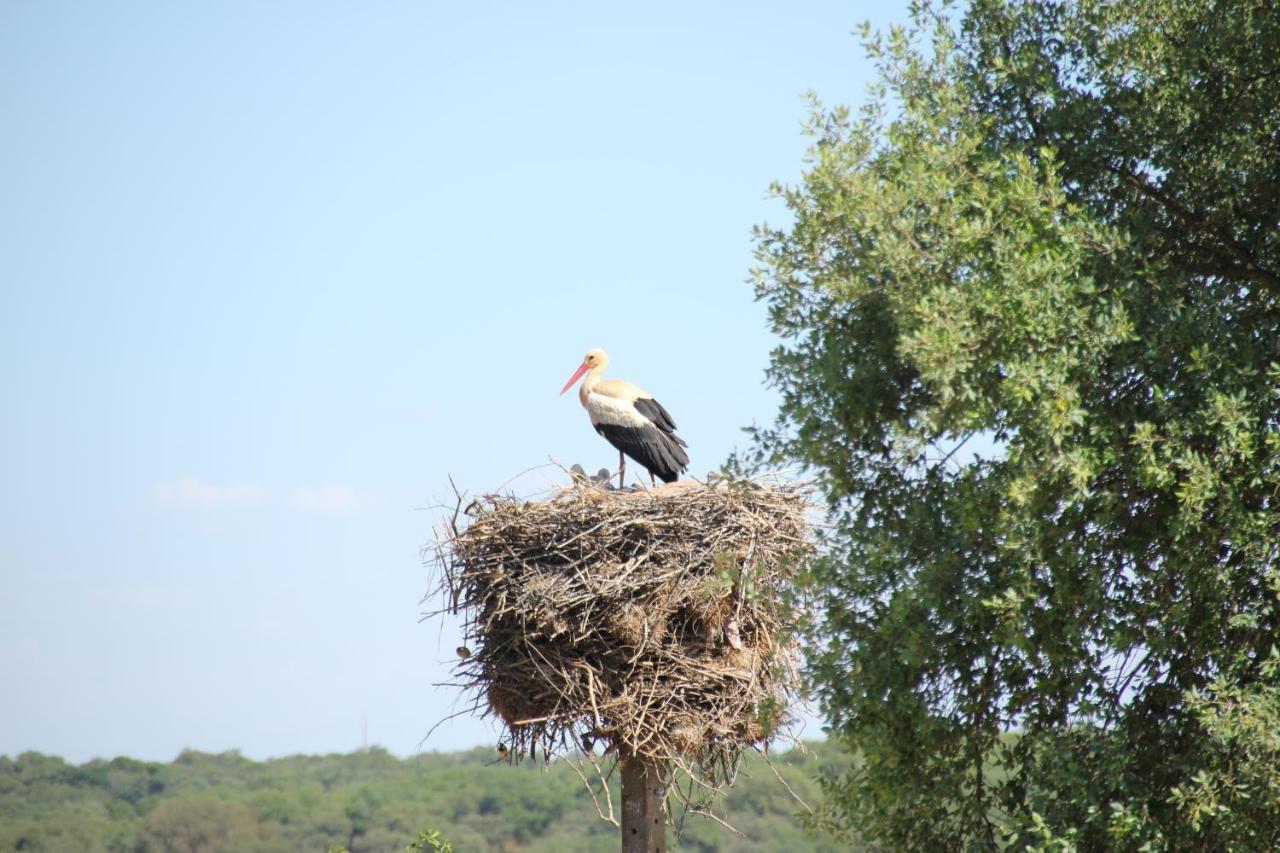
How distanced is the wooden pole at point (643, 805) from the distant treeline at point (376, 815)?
154ft

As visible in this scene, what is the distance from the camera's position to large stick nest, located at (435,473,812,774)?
1127cm

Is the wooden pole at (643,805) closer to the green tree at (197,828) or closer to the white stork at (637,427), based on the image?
the white stork at (637,427)

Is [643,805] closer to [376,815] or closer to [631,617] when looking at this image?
[631,617]

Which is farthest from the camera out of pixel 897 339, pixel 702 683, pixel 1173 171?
pixel 702 683

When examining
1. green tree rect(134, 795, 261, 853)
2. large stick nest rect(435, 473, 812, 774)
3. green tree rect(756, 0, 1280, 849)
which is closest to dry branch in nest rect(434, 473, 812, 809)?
large stick nest rect(435, 473, 812, 774)

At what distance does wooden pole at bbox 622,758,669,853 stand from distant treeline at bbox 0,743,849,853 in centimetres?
4685

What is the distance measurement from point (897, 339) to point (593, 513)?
3.56 meters

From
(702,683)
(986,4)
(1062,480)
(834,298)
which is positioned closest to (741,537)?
(702,683)

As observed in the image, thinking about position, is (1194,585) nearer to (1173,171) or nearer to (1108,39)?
(1173,171)

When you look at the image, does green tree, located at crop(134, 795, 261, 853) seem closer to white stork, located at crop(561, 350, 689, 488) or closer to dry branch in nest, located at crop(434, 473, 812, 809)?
white stork, located at crop(561, 350, 689, 488)

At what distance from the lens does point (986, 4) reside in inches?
411

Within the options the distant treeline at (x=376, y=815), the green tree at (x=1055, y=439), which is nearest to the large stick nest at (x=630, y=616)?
the green tree at (x=1055, y=439)

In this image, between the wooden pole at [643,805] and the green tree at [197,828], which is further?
the green tree at [197,828]

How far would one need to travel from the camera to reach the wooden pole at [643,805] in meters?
11.5
